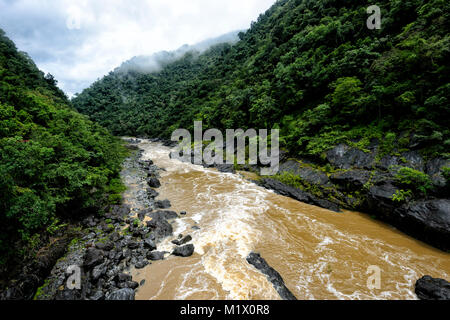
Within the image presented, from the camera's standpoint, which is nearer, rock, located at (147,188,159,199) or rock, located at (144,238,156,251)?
rock, located at (144,238,156,251)

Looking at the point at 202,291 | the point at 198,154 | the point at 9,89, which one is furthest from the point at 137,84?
the point at 202,291

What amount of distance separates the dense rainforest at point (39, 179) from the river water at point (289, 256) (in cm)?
395

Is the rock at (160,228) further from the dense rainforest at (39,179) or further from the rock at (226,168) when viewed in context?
the rock at (226,168)

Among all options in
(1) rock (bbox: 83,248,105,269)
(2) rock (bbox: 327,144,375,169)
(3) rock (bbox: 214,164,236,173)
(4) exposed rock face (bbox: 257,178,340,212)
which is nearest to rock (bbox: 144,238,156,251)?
(1) rock (bbox: 83,248,105,269)

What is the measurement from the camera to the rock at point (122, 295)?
6.04m

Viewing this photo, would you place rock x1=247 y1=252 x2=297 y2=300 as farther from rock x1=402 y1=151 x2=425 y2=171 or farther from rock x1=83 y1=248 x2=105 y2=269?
rock x1=402 y1=151 x2=425 y2=171

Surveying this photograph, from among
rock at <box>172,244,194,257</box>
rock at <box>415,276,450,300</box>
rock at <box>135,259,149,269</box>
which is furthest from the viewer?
rock at <box>172,244,194,257</box>

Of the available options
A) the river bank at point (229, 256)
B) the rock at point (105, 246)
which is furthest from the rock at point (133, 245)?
the rock at point (105, 246)

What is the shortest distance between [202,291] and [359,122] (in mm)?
18581

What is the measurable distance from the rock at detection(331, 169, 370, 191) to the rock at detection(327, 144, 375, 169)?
2.45 feet

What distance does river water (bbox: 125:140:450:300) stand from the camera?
6574 millimetres

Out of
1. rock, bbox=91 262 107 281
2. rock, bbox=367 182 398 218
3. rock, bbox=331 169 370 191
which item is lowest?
rock, bbox=91 262 107 281

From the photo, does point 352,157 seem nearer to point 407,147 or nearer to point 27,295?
point 407,147
